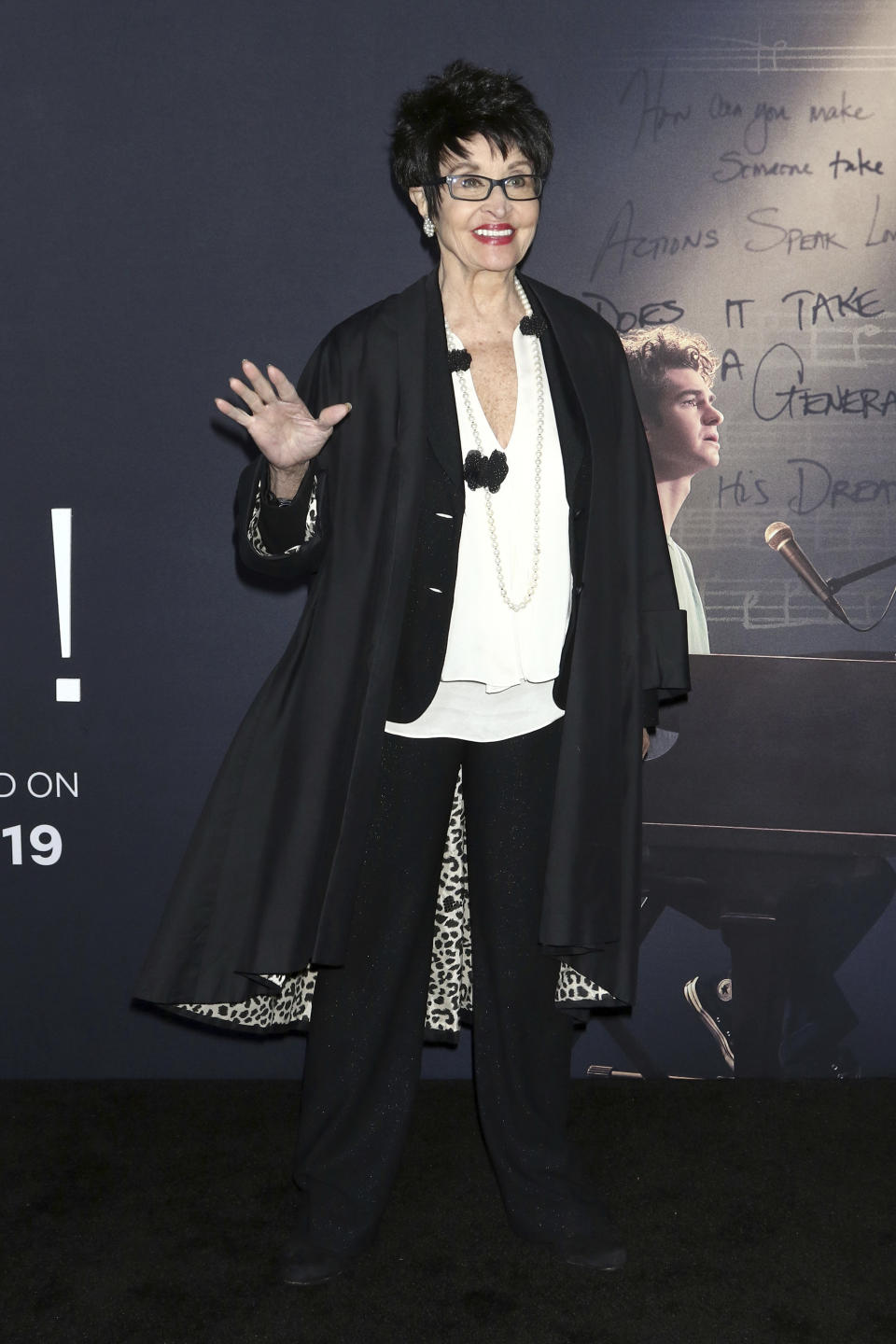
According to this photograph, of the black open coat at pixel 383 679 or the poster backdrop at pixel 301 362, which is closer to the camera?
the black open coat at pixel 383 679

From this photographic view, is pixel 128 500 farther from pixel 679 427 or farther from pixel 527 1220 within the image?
pixel 527 1220

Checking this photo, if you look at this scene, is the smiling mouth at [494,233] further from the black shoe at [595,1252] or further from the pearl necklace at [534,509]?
the black shoe at [595,1252]

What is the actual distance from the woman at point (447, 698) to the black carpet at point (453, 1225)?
0.10m

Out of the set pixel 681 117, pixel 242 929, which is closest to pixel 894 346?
pixel 681 117

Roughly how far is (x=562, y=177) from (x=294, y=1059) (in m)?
1.97

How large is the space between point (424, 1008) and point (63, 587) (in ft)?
3.90

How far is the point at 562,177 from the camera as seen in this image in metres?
2.54

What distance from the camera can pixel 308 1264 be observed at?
6.46 ft

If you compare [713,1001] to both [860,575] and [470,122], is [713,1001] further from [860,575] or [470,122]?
[470,122]

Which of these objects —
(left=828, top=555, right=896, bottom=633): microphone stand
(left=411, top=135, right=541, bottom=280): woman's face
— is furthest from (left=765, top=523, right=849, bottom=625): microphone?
(left=411, top=135, right=541, bottom=280): woman's face

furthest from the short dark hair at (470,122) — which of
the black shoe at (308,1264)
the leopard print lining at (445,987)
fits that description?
the black shoe at (308,1264)

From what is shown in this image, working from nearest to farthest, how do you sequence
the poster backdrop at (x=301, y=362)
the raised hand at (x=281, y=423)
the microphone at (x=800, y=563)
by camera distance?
the raised hand at (x=281, y=423) < the poster backdrop at (x=301, y=362) < the microphone at (x=800, y=563)

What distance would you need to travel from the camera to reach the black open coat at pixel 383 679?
1.89m

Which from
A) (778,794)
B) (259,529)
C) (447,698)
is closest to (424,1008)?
(447,698)
